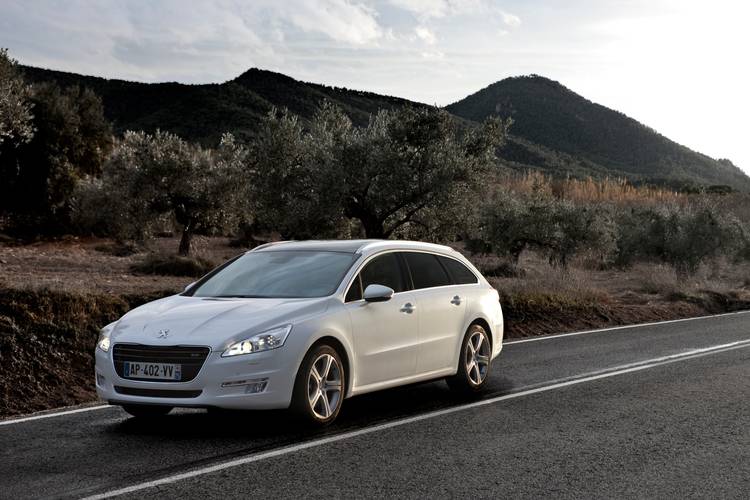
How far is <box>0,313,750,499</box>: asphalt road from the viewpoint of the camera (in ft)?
19.6

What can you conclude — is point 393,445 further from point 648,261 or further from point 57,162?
point 57,162

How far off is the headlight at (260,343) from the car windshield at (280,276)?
83 centimetres

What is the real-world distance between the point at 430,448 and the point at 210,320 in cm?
204

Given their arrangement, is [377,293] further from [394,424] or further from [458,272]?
[458,272]

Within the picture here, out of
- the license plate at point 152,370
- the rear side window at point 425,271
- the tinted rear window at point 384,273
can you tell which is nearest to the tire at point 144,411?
the license plate at point 152,370

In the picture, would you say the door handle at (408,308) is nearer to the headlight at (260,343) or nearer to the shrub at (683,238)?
the headlight at (260,343)

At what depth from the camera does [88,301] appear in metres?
13.2

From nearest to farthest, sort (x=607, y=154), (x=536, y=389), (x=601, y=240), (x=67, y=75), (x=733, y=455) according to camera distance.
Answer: (x=733, y=455) < (x=536, y=389) < (x=601, y=240) < (x=67, y=75) < (x=607, y=154)

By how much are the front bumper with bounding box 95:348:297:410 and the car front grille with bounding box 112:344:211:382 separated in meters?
0.06

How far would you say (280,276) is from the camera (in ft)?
28.1

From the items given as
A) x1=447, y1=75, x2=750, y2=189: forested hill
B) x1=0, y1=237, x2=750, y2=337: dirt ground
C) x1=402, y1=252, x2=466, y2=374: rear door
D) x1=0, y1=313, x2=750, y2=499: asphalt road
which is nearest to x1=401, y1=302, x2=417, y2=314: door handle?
x1=402, y1=252, x2=466, y2=374: rear door

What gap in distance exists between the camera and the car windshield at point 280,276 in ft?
27.3

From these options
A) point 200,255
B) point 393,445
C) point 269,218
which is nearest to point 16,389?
point 393,445

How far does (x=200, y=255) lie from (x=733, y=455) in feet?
88.3
